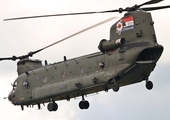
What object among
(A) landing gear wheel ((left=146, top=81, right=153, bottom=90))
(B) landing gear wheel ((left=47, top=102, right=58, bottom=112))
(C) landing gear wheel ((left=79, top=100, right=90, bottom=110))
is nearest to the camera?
(A) landing gear wheel ((left=146, top=81, right=153, bottom=90))

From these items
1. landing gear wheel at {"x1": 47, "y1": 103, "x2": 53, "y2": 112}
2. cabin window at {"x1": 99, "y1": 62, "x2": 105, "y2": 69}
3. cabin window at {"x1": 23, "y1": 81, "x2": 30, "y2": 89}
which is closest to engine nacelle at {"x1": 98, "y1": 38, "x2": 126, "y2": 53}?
cabin window at {"x1": 99, "y1": 62, "x2": 105, "y2": 69}

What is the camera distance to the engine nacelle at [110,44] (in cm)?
5544

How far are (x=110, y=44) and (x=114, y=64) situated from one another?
5.65 feet

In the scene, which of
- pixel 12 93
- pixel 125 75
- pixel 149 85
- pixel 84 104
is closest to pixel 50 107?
pixel 84 104

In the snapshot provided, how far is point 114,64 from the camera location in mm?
55969

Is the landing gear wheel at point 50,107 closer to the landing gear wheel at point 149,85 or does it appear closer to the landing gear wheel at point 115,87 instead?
the landing gear wheel at point 115,87

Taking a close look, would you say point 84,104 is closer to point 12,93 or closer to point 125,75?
point 12,93

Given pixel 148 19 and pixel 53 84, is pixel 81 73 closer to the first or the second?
pixel 53 84

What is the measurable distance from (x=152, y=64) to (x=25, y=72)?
14.3 metres

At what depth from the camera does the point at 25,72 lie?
64.5 meters

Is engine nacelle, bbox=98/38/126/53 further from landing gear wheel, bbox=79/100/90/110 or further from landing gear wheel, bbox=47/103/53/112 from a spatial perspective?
landing gear wheel, bbox=47/103/53/112

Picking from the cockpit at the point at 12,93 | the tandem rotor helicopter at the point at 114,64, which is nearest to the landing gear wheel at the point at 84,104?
the tandem rotor helicopter at the point at 114,64

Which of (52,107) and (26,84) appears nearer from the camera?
(52,107)

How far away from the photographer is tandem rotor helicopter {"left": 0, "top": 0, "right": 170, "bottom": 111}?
181ft
